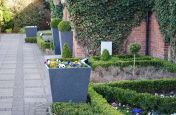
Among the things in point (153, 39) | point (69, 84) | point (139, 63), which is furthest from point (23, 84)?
point (153, 39)

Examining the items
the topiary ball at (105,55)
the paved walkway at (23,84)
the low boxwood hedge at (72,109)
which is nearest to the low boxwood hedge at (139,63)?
the topiary ball at (105,55)

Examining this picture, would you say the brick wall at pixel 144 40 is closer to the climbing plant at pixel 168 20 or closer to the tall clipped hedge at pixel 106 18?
the tall clipped hedge at pixel 106 18

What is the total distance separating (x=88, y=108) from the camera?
20.4 feet

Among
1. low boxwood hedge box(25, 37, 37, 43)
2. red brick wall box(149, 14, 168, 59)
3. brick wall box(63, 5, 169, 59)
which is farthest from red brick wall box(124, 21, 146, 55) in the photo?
low boxwood hedge box(25, 37, 37, 43)

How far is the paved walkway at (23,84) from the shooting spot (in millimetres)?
6983

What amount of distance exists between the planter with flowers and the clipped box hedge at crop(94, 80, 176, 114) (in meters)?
0.54

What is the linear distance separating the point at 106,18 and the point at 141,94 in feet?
16.7

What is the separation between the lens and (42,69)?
11250mm

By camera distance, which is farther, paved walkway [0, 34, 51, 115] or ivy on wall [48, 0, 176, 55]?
ivy on wall [48, 0, 176, 55]

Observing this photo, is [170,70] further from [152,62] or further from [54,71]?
[54,71]

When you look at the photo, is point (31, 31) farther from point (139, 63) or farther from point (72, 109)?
point (72, 109)

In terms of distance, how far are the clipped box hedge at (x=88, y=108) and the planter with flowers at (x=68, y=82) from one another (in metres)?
0.22

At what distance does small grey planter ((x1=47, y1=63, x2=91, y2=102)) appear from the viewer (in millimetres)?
6473

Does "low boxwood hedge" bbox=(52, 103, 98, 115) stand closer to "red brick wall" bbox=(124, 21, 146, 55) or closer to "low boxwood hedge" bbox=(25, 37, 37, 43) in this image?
"red brick wall" bbox=(124, 21, 146, 55)
